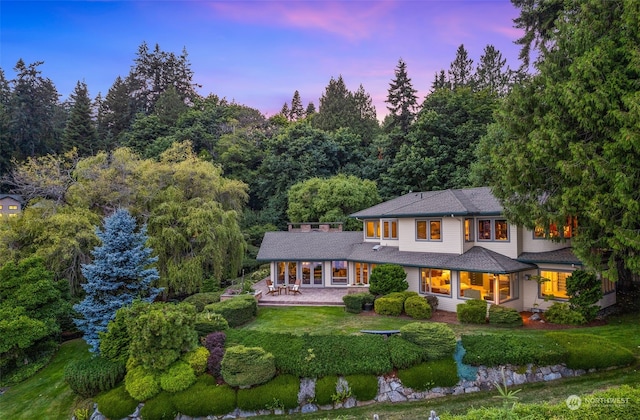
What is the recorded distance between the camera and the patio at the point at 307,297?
18.8 metres

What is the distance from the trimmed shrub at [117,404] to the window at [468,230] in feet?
51.5

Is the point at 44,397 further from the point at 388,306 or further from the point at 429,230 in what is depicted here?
the point at 429,230

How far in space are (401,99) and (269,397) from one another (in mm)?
36518

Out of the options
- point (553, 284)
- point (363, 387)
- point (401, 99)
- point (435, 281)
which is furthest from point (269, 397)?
point (401, 99)

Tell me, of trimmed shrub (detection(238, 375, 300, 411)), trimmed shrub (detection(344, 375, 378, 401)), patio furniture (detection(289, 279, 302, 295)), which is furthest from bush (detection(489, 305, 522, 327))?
patio furniture (detection(289, 279, 302, 295))

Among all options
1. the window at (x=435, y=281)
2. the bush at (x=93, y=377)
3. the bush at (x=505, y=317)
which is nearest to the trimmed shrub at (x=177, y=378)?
the bush at (x=93, y=377)

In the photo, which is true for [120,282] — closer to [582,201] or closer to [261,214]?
[582,201]

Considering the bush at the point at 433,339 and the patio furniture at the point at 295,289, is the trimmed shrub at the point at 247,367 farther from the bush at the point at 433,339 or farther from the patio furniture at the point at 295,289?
the patio furniture at the point at 295,289

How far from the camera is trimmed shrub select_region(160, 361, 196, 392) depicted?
9.97 m

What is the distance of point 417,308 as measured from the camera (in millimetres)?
15539

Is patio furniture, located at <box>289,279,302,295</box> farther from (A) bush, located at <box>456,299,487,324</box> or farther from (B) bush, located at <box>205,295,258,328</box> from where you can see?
(A) bush, located at <box>456,299,487,324</box>

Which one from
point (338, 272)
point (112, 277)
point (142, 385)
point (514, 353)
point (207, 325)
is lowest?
point (142, 385)

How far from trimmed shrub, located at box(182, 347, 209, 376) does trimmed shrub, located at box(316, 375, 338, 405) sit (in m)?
3.67

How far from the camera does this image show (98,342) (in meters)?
12.5
